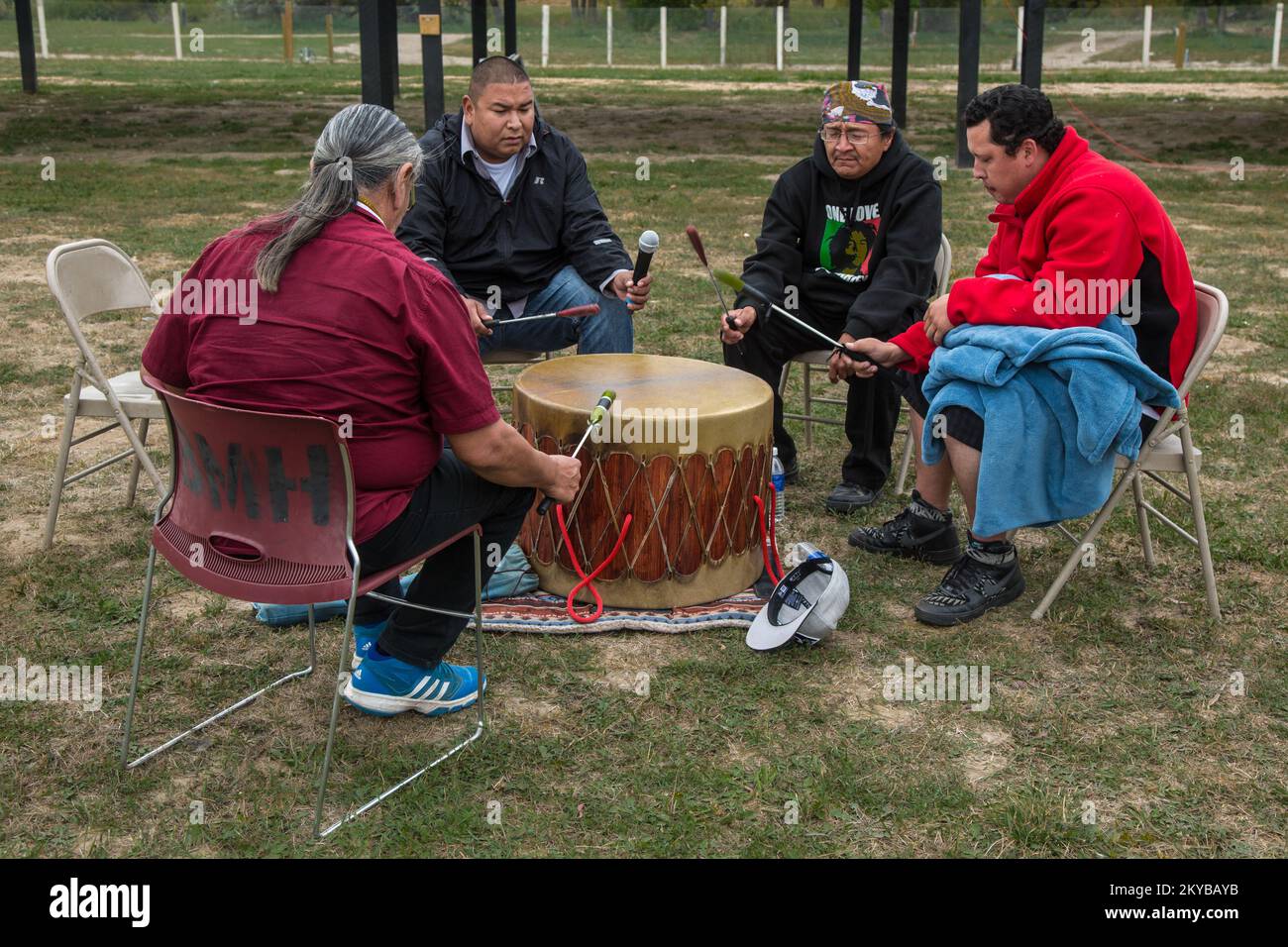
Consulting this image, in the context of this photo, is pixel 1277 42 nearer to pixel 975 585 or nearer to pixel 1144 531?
pixel 1144 531

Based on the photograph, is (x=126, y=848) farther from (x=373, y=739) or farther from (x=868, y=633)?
(x=868, y=633)

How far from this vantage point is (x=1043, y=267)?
3592 millimetres

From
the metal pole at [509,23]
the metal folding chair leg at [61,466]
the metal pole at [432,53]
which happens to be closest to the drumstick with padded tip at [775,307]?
the metal folding chair leg at [61,466]

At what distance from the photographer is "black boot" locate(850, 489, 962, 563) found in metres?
4.15

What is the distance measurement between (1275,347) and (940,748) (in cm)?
451

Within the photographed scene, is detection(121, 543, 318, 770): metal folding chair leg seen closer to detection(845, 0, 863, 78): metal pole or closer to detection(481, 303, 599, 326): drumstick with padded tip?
detection(481, 303, 599, 326): drumstick with padded tip

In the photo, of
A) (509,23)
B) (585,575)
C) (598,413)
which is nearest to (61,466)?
(585,575)

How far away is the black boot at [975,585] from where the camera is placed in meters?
→ 3.77

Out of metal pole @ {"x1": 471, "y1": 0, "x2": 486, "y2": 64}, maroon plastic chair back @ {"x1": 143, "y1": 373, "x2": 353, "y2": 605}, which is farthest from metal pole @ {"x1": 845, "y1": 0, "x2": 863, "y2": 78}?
maroon plastic chair back @ {"x1": 143, "y1": 373, "x2": 353, "y2": 605}

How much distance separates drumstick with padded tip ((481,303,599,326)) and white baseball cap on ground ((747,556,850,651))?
49.1 inches

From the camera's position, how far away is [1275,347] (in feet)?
21.7

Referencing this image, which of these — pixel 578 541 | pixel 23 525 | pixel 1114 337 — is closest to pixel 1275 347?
pixel 1114 337

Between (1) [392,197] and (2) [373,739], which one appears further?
(2) [373,739]

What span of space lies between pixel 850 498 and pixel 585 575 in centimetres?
124
